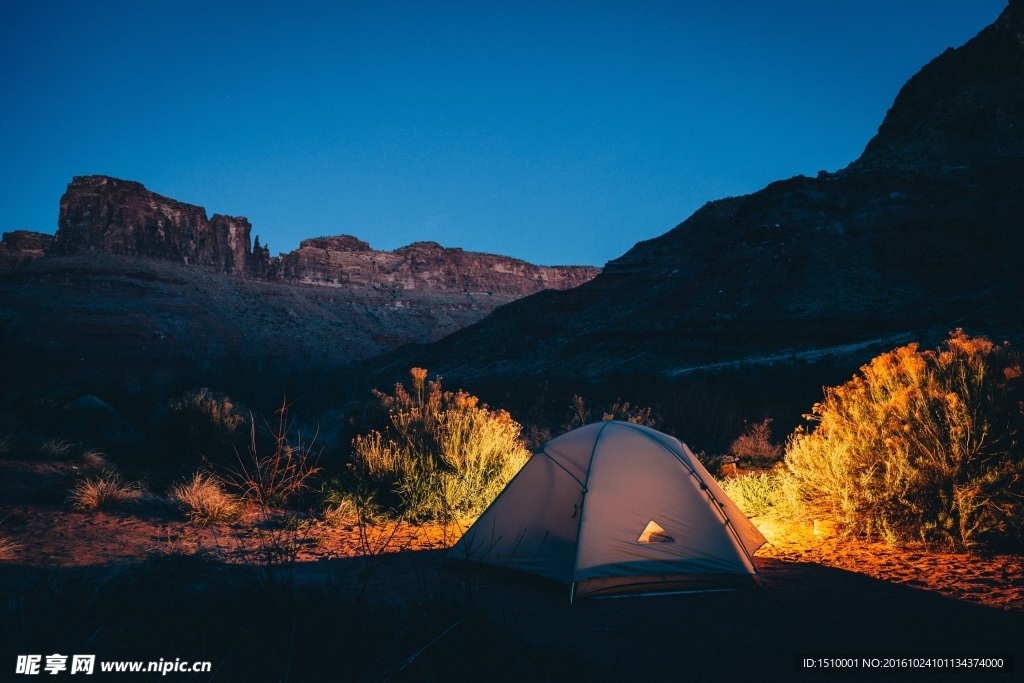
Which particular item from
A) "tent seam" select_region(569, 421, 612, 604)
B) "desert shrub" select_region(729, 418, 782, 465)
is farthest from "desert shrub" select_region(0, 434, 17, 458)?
"desert shrub" select_region(729, 418, 782, 465)

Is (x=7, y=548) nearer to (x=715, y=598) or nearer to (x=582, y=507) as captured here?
(x=582, y=507)

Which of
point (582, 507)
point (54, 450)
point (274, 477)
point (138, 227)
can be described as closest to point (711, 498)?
point (582, 507)

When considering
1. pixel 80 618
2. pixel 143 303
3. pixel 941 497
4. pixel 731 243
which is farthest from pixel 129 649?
pixel 143 303

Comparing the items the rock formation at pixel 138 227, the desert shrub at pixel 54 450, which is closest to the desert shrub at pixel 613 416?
the desert shrub at pixel 54 450

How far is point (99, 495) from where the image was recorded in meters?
6.72

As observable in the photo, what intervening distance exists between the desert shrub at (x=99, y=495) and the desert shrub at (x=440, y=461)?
9.48 feet

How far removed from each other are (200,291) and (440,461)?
6362 centimetres

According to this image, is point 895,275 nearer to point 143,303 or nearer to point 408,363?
point 408,363

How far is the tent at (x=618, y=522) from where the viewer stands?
4.90 metres

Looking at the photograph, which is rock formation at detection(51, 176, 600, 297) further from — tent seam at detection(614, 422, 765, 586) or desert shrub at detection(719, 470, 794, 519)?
tent seam at detection(614, 422, 765, 586)

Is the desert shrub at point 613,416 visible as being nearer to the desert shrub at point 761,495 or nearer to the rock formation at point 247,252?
the desert shrub at point 761,495

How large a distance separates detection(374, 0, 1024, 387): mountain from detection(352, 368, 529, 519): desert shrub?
50.9ft

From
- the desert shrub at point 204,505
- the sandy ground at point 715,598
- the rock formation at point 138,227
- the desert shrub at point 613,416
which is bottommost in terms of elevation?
the sandy ground at point 715,598

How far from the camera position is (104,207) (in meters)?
71.6
